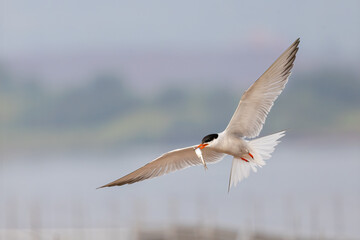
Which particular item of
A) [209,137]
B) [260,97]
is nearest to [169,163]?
[209,137]

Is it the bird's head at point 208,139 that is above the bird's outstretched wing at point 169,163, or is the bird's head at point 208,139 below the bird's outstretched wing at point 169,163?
above

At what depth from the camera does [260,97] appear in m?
2.92

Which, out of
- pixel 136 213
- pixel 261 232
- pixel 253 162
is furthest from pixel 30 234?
pixel 253 162

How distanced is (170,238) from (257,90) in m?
3.24

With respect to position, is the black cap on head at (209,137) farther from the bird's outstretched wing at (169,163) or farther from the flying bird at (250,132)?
the bird's outstretched wing at (169,163)

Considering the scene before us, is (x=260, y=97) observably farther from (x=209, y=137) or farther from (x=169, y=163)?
(x=169, y=163)

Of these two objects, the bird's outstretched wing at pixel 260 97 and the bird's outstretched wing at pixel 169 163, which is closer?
the bird's outstretched wing at pixel 260 97

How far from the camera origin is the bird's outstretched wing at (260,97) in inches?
110

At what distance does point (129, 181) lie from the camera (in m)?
3.09

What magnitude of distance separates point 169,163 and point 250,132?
460 millimetres

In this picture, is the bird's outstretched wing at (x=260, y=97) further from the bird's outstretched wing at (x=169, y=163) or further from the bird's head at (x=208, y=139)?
the bird's outstretched wing at (x=169, y=163)

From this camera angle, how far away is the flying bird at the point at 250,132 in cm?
281

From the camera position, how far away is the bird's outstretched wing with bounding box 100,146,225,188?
3.07m

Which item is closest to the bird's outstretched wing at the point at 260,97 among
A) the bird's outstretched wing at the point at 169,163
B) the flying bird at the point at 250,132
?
the flying bird at the point at 250,132
